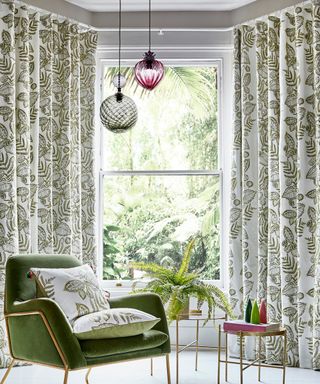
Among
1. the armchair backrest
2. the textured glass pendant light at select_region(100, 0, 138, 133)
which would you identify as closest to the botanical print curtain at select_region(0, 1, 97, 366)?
the textured glass pendant light at select_region(100, 0, 138, 133)

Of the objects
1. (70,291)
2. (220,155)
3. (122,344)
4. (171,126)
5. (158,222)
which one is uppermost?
(171,126)

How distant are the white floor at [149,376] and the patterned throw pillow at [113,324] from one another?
827mm

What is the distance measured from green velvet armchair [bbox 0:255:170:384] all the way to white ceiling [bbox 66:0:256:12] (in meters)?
2.43

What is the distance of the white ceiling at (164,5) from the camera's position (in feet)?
20.0

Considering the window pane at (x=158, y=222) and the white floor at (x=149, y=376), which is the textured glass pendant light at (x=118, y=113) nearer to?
the window pane at (x=158, y=222)

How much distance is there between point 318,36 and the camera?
5516mm

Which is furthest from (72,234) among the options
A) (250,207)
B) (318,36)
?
(318,36)

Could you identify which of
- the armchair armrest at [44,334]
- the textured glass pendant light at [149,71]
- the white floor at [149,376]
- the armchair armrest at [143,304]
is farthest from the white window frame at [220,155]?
the armchair armrest at [44,334]

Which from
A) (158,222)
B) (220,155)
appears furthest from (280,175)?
(158,222)

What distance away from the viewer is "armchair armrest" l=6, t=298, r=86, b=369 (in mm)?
3926

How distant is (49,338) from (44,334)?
0.14 feet

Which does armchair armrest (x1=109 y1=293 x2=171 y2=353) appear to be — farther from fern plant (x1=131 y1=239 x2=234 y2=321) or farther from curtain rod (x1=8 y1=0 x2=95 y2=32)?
curtain rod (x1=8 y1=0 x2=95 y2=32)

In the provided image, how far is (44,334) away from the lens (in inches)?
158

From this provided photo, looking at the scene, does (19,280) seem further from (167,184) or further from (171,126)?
(171,126)
